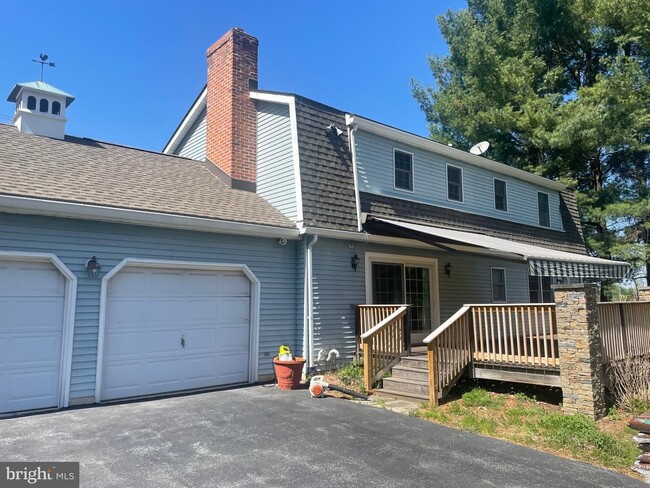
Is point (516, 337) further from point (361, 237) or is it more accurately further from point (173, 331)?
point (173, 331)

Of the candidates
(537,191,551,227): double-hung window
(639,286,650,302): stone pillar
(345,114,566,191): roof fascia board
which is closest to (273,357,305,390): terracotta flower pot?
(345,114,566,191): roof fascia board

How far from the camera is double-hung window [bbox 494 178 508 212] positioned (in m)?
15.1

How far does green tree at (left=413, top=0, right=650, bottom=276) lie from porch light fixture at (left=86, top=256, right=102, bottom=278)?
61.0 ft

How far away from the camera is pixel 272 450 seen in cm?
520

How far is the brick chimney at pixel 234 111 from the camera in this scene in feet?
37.0

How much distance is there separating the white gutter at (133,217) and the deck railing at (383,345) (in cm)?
265

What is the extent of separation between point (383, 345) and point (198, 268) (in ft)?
12.7

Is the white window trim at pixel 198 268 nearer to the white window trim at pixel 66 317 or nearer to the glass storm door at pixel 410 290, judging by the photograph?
the white window trim at pixel 66 317

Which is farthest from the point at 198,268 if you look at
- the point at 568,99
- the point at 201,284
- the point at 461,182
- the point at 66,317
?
the point at 568,99

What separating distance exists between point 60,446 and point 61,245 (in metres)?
3.21

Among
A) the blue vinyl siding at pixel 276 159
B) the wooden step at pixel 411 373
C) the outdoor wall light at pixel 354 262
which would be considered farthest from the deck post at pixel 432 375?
the blue vinyl siding at pixel 276 159

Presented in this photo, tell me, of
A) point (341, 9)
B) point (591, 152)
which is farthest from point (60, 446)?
point (591, 152)

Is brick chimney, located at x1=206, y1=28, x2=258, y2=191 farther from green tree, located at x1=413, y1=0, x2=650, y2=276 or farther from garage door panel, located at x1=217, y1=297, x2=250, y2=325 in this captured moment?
green tree, located at x1=413, y1=0, x2=650, y2=276

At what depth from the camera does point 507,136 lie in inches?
896
